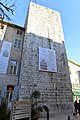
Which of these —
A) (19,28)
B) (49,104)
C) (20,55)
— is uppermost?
(19,28)

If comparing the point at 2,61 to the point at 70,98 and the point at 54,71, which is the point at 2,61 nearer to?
the point at 54,71

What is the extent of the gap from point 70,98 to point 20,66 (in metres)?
6.09

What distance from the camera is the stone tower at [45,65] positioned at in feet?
38.0

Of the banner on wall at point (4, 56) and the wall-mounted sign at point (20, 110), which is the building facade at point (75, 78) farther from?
the wall-mounted sign at point (20, 110)

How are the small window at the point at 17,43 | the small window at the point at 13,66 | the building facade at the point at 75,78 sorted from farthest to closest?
the building facade at the point at 75,78 < the small window at the point at 17,43 < the small window at the point at 13,66

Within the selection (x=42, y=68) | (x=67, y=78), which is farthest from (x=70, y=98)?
(x=42, y=68)

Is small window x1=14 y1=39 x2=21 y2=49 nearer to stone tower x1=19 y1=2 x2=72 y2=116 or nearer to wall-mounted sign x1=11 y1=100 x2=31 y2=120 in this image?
stone tower x1=19 y1=2 x2=72 y2=116

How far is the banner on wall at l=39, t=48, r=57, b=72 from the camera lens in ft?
41.8

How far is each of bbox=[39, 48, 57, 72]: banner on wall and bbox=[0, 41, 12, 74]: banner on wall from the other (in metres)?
3.35

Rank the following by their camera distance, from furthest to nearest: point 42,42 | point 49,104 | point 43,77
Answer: point 42,42 < point 43,77 < point 49,104

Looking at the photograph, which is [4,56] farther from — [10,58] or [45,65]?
[45,65]

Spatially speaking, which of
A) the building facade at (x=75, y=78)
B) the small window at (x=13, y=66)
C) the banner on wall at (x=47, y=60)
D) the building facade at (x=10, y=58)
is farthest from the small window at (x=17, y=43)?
the building facade at (x=75, y=78)

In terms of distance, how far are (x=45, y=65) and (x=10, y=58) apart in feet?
12.0

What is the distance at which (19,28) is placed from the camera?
14555 millimetres
